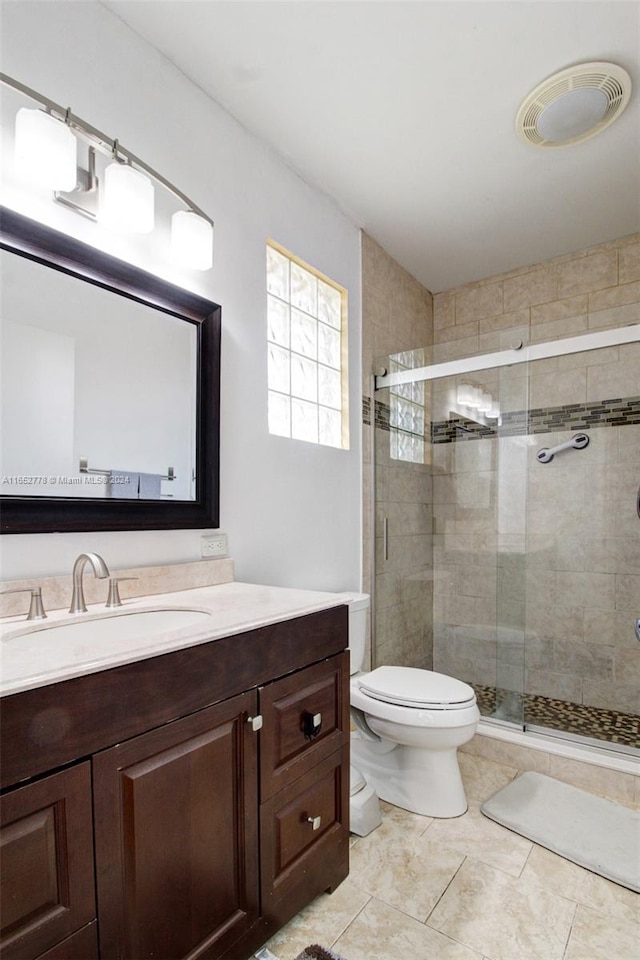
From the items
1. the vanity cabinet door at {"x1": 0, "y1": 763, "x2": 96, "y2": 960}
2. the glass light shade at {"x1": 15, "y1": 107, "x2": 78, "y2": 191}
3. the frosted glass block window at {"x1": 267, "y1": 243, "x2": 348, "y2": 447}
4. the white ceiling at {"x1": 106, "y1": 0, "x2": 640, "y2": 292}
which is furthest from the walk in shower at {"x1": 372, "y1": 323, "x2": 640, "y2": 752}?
the vanity cabinet door at {"x1": 0, "y1": 763, "x2": 96, "y2": 960}

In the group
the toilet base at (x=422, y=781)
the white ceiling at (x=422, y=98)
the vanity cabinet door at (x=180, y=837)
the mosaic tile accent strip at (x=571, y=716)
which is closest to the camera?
the vanity cabinet door at (x=180, y=837)

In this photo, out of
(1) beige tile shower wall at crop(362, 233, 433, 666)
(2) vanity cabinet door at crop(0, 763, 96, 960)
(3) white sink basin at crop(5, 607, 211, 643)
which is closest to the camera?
(2) vanity cabinet door at crop(0, 763, 96, 960)

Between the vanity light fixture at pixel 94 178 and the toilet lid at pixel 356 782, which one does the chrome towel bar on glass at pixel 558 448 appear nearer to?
the toilet lid at pixel 356 782

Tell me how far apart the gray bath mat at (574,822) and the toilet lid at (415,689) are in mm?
432

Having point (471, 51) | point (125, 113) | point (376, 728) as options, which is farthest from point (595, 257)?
point (376, 728)

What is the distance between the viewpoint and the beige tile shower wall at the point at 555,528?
2.50 meters

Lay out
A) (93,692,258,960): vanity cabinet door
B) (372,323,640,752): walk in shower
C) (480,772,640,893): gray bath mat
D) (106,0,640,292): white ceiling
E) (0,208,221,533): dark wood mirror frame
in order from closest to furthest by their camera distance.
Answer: (93,692,258,960): vanity cabinet door, (0,208,221,533): dark wood mirror frame, (106,0,640,292): white ceiling, (480,772,640,893): gray bath mat, (372,323,640,752): walk in shower

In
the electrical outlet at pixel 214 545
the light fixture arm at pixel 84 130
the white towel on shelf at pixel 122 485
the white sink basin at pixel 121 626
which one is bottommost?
the white sink basin at pixel 121 626

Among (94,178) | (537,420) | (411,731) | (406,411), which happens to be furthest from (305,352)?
(411,731)

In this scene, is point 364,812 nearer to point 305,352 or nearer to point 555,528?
point 555,528

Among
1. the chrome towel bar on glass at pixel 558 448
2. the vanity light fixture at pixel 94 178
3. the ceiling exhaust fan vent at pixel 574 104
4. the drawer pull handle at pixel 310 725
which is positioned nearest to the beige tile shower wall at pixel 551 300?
the chrome towel bar on glass at pixel 558 448

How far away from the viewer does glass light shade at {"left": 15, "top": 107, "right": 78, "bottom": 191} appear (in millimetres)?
1180

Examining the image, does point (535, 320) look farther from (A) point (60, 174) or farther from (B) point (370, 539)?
(A) point (60, 174)

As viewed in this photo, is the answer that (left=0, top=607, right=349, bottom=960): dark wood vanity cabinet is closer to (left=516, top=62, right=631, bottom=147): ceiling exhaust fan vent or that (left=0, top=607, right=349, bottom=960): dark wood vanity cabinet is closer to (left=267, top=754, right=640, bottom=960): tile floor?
(left=267, top=754, right=640, bottom=960): tile floor
